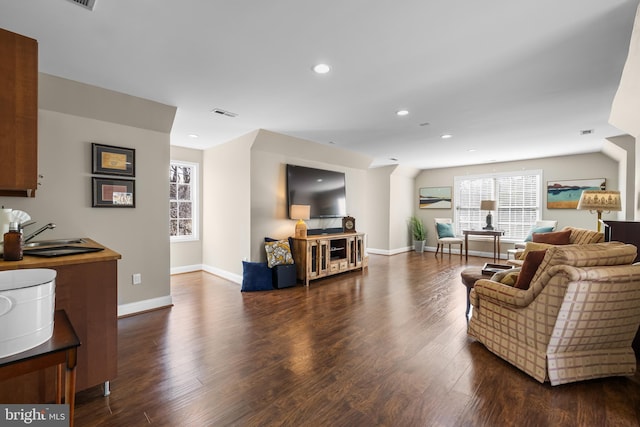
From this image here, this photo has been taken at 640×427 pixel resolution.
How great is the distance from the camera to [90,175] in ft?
10.2

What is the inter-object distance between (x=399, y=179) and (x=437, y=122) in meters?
4.05

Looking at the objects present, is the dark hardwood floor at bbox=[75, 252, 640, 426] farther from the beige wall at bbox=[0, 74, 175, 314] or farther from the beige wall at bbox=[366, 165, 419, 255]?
the beige wall at bbox=[366, 165, 419, 255]

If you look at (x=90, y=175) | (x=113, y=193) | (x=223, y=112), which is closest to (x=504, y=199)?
(x=223, y=112)

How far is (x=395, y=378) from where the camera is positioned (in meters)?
2.07

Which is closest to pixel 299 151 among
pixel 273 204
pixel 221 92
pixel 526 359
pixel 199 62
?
pixel 273 204

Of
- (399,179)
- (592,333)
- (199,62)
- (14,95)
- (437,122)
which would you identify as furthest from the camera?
(399,179)

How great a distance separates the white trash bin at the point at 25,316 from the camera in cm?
104

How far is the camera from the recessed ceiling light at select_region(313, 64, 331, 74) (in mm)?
2469

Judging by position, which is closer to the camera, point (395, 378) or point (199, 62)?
point (395, 378)

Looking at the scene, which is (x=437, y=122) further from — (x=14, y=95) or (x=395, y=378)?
(x=14, y=95)

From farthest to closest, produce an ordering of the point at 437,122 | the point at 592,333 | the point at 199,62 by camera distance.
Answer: the point at 437,122
the point at 199,62
the point at 592,333

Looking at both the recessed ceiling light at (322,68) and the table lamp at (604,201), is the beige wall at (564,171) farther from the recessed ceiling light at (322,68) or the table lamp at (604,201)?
the recessed ceiling light at (322,68)
